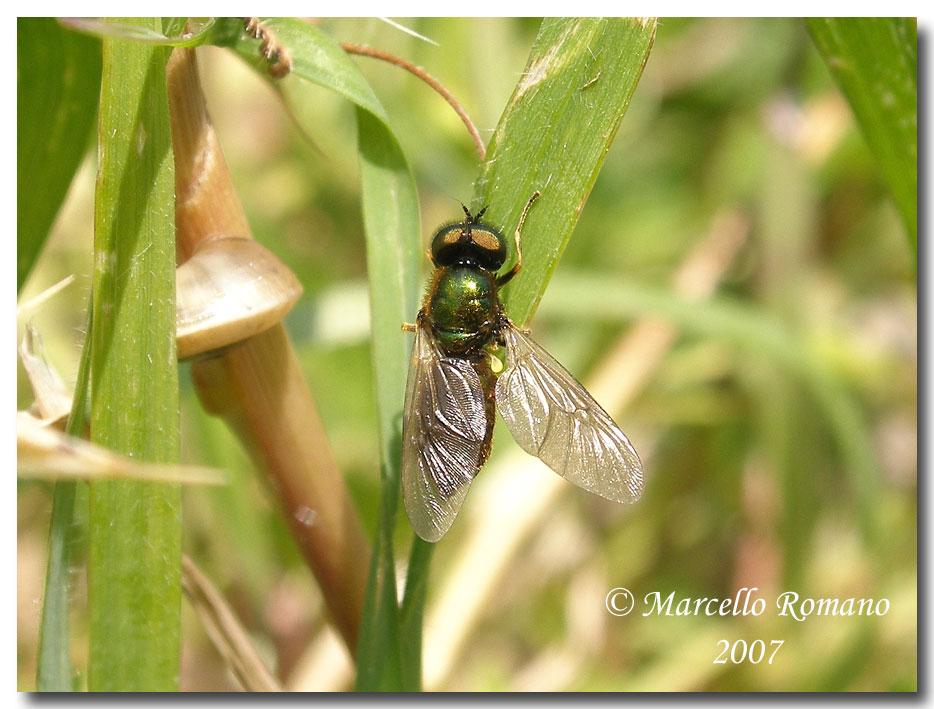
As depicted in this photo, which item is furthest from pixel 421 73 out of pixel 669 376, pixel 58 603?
pixel 669 376

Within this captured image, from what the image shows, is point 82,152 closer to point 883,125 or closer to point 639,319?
point 883,125

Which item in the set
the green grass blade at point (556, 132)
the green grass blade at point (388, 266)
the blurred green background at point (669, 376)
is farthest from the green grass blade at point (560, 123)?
the blurred green background at point (669, 376)

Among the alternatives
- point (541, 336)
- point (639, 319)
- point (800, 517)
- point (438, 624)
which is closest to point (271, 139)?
point (541, 336)

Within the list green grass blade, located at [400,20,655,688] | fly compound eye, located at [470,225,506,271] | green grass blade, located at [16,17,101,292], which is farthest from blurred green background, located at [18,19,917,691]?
green grass blade, located at [400,20,655,688]

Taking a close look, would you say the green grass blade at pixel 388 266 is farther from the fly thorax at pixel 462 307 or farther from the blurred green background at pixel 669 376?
the blurred green background at pixel 669 376

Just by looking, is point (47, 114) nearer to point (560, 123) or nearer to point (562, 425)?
point (560, 123)

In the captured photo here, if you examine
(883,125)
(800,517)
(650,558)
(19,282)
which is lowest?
(650,558)
